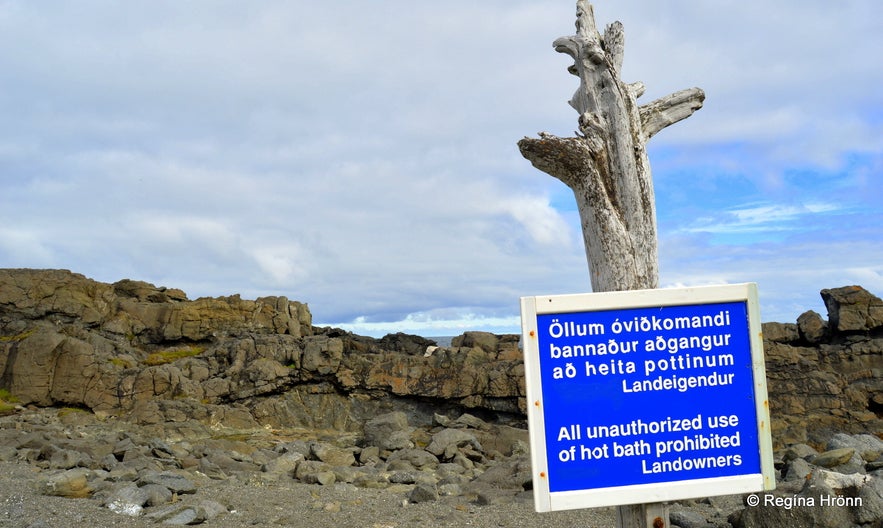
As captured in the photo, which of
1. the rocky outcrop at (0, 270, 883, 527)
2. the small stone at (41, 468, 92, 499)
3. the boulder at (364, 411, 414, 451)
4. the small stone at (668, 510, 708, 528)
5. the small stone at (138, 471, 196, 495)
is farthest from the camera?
the boulder at (364, 411, 414, 451)

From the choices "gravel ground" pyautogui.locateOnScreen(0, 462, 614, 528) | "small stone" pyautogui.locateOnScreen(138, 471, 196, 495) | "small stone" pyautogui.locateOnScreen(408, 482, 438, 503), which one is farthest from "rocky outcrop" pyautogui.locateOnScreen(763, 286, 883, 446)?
"small stone" pyautogui.locateOnScreen(138, 471, 196, 495)

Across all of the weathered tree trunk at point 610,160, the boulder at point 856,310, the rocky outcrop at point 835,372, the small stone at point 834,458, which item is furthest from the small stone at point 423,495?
the boulder at point 856,310

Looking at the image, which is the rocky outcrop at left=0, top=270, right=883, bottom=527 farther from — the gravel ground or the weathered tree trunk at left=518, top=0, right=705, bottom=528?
the weathered tree trunk at left=518, top=0, right=705, bottom=528

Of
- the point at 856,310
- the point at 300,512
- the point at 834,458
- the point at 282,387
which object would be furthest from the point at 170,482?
the point at 856,310

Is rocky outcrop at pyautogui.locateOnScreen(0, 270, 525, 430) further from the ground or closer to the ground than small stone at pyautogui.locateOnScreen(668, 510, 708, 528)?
further from the ground

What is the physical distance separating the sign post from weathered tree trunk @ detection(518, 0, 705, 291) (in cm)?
97

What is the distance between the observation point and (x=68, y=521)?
10320 millimetres

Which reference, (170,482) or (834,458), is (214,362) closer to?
(170,482)

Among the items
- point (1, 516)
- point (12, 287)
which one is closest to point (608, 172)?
point (1, 516)

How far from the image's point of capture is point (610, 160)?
5.58 meters

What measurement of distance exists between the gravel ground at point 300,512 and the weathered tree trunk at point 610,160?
6385 mm

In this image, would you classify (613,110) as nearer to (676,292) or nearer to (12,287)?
(676,292)

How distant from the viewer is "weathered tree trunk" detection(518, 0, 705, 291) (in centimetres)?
530

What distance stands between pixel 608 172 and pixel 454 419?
28032mm
